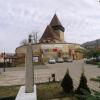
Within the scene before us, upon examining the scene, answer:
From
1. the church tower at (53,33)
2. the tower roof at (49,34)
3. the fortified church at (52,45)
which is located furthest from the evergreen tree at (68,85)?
the tower roof at (49,34)

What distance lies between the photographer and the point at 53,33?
8581 cm

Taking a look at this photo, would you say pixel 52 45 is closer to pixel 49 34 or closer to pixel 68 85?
pixel 49 34

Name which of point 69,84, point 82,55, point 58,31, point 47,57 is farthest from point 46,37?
point 82,55

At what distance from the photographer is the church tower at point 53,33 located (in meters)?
83.3

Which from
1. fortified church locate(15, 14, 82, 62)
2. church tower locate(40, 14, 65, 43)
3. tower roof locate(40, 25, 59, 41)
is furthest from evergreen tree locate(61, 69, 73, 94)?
tower roof locate(40, 25, 59, 41)

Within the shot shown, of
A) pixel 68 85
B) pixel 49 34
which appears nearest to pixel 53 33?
pixel 49 34

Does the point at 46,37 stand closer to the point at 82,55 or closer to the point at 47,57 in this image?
the point at 47,57

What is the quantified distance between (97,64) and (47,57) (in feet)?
225

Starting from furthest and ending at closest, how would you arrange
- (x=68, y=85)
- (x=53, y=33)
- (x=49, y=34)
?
(x=53, y=33), (x=49, y=34), (x=68, y=85)

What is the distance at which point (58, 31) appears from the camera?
8925 cm

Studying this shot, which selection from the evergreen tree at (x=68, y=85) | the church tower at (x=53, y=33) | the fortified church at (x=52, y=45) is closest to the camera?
the evergreen tree at (x=68, y=85)

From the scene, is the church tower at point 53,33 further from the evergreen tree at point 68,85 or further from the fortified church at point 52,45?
the evergreen tree at point 68,85

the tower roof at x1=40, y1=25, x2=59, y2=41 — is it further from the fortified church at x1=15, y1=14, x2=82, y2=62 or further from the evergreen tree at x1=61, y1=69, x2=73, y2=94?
the evergreen tree at x1=61, y1=69, x2=73, y2=94

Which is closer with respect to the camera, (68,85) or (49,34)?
(68,85)
